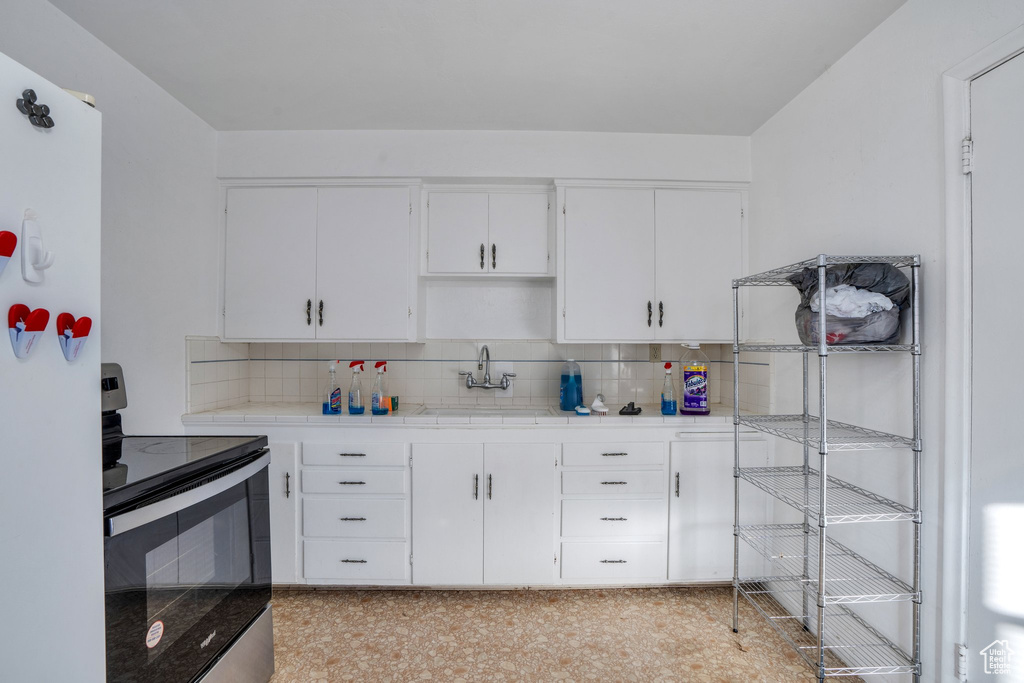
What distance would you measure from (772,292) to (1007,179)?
1132mm

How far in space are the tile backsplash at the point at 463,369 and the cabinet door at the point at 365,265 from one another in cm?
39

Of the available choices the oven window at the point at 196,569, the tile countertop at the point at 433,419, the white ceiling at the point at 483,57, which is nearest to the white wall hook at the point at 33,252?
the oven window at the point at 196,569

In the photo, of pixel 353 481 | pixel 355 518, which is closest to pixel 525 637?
pixel 355 518

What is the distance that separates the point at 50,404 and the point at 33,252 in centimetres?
28

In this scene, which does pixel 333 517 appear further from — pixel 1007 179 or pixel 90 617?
pixel 1007 179

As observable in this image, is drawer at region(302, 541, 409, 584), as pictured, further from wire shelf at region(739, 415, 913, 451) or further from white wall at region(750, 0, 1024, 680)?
white wall at region(750, 0, 1024, 680)

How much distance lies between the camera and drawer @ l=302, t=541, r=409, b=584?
2385mm

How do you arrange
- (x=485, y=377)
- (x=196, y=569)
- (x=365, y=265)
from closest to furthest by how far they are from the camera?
(x=196, y=569)
(x=365, y=265)
(x=485, y=377)

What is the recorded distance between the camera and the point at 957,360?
4.75 feet

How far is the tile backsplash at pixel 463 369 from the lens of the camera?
2.99 meters

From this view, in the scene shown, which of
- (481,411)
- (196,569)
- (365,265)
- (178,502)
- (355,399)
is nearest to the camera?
(178,502)

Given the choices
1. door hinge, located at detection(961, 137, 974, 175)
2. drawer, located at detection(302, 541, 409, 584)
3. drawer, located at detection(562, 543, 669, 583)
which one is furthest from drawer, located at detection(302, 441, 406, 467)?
door hinge, located at detection(961, 137, 974, 175)

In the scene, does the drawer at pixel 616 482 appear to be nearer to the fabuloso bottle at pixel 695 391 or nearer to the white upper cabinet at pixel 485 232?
the fabuloso bottle at pixel 695 391

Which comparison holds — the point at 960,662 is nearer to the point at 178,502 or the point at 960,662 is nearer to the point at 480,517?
the point at 480,517
